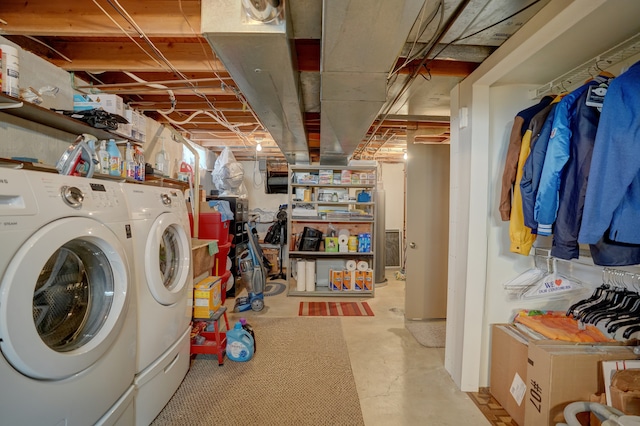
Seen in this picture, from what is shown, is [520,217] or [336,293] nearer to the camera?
[520,217]

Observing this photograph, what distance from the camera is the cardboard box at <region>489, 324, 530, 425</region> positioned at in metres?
1.58

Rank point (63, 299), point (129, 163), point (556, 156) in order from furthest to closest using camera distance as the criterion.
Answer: point (129, 163) → point (556, 156) → point (63, 299)

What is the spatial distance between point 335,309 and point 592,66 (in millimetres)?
3139

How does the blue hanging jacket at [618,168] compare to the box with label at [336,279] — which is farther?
the box with label at [336,279]

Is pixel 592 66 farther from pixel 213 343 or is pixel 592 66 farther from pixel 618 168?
pixel 213 343

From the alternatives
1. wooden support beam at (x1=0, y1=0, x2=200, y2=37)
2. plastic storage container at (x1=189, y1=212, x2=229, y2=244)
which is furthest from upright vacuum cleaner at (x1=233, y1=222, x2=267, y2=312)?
wooden support beam at (x1=0, y1=0, x2=200, y2=37)

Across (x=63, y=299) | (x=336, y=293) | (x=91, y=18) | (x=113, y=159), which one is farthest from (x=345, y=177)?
(x=63, y=299)

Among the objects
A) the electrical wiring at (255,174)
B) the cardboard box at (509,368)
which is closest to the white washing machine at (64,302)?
the cardboard box at (509,368)

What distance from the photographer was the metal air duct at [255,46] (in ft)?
3.86

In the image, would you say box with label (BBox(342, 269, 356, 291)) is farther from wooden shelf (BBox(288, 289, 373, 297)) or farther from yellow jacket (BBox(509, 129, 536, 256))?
yellow jacket (BBox(509, 129, 536, 256))

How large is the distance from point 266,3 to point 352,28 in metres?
0.37

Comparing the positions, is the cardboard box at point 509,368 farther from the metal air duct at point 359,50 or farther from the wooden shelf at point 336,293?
the wooden shelf at point 336,293

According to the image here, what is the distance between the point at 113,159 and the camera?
2.14 meters

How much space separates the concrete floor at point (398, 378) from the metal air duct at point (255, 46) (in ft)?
7.07
